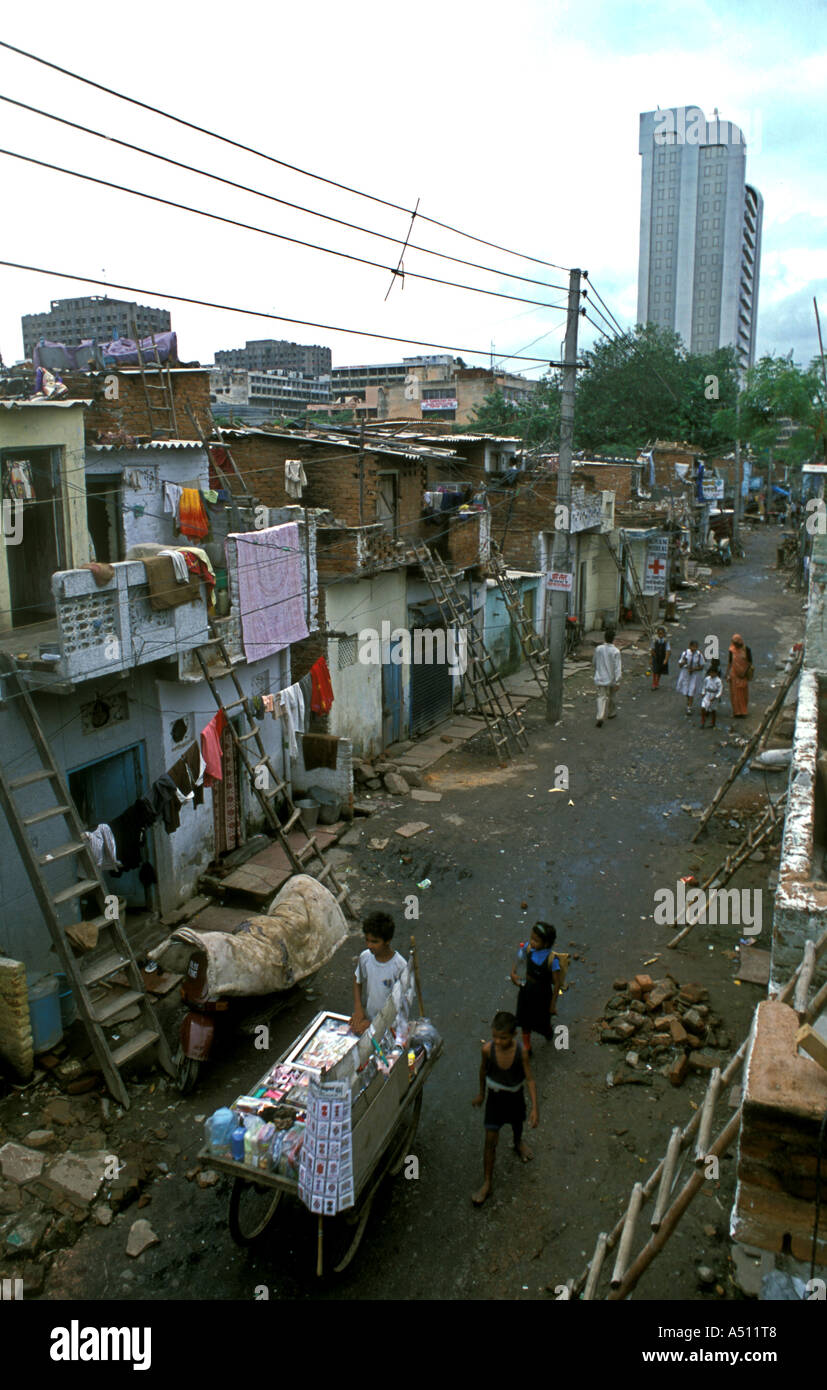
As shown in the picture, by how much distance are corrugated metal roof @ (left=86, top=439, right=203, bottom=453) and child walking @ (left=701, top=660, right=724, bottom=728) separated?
→ 38.4 feet

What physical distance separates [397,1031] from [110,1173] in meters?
2.58

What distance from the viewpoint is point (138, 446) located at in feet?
37.5

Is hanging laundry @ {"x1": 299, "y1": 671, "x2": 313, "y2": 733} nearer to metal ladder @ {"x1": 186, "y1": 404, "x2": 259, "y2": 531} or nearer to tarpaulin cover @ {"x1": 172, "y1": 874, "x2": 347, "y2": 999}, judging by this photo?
metal ladder @ {"x1": 186, "y1": 404, "x2": 259, "y2": 531}

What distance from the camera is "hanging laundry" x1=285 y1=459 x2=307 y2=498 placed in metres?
15.5

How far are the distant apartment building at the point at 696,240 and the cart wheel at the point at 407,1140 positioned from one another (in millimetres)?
90681

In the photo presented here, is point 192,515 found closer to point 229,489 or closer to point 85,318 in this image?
point 229,489

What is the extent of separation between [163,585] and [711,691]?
506 inches

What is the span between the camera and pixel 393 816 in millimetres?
14641

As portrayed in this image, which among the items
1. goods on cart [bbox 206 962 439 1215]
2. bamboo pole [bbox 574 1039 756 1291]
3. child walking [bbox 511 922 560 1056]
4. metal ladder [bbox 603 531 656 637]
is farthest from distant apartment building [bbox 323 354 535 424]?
bamboo pole [bbox 574 1039 756 1291]

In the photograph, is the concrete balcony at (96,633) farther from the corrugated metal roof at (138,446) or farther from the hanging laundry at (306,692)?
the hanging laundry at (306,692)

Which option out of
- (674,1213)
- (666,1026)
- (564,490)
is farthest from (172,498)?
(674,1213)
